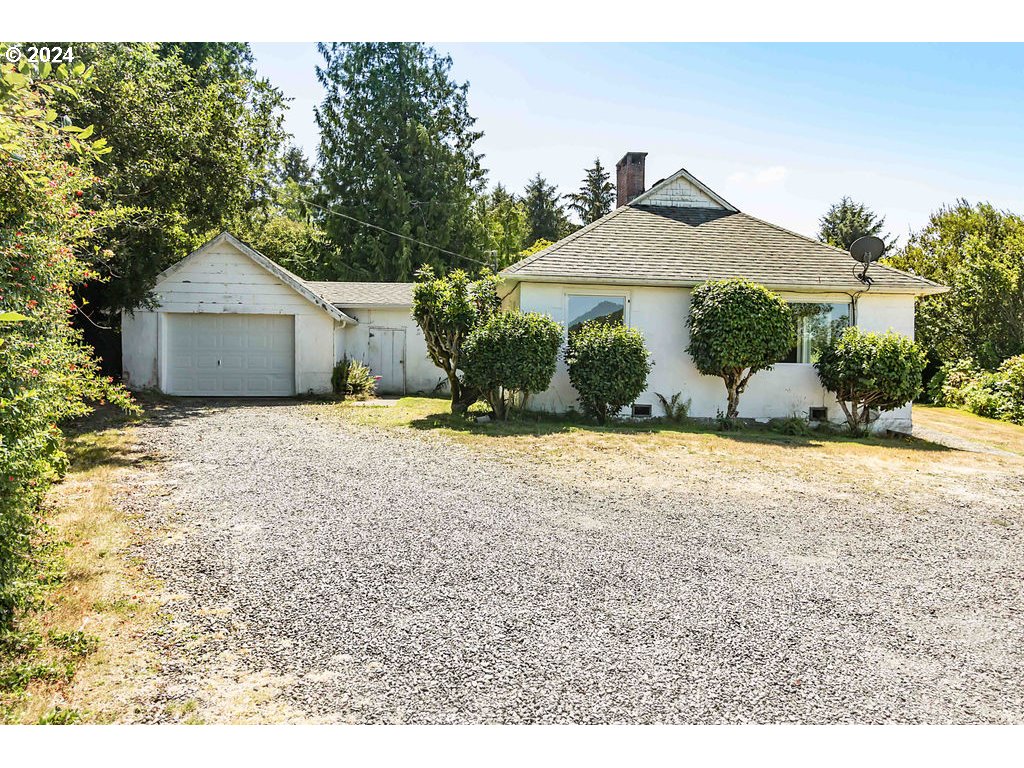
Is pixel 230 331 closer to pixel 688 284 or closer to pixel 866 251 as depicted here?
pixel 688 284

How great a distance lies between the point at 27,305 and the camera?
3.94m

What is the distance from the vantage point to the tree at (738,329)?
12.1 m

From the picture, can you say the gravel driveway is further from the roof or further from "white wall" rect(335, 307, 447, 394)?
the roof

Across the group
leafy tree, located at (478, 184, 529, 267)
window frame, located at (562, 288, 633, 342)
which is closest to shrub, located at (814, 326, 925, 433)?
window frame, located at (562, 288, 633, 342)

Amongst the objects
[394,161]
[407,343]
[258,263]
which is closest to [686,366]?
[407,343]

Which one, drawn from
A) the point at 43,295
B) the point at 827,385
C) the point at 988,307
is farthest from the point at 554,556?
the point at 988,307

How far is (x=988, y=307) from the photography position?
63.3ft

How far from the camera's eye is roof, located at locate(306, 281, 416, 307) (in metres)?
19.4

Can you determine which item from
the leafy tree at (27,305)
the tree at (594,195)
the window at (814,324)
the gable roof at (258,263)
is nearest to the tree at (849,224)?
the tree at (594,195)

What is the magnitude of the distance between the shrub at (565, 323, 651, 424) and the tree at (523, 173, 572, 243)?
36.5m

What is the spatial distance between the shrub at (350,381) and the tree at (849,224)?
82.9ft

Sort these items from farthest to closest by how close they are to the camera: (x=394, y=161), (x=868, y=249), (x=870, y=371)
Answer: (x=394, y=161) < (x=868, y=249) < (x=870, y=371)

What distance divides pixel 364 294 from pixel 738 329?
41.1ft
